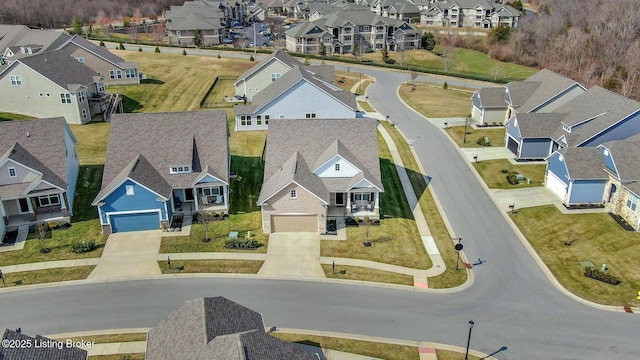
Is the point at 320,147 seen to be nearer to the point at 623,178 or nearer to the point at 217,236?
the point at 217,236

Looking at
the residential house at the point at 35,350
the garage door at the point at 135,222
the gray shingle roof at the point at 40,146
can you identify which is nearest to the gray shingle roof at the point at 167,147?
the garage door at the point at 135,222

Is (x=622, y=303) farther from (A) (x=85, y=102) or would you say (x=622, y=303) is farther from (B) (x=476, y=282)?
(A) (x=85, y=102)

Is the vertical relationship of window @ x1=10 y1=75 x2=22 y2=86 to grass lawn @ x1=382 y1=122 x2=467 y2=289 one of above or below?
above

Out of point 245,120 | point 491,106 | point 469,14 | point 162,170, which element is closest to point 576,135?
point 491,106

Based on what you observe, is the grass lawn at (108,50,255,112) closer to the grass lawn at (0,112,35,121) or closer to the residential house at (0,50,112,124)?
the residential house at (0,50,112,124)

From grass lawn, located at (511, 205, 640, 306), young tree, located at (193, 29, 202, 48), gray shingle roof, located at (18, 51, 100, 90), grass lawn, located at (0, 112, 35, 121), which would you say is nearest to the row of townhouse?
grass lawn, located at (511, 205, 640, 306)
